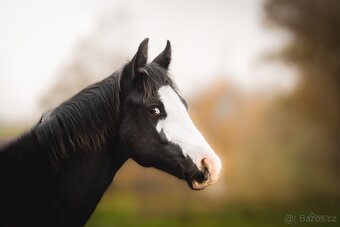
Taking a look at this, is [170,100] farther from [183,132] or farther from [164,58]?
[164,58]

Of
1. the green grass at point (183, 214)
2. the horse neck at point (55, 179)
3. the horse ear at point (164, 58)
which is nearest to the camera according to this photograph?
the horse neck at point (55, 179)

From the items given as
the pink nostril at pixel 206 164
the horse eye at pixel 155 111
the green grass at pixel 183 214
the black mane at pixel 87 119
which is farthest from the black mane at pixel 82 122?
the green grass at pixel 183 214

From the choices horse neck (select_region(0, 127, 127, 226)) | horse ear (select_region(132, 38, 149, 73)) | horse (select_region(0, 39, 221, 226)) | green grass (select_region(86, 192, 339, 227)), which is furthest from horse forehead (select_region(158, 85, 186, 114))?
green grass (select_region(86, 192, 339, 227))

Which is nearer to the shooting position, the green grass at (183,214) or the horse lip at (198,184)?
the horse lip at (198,184)

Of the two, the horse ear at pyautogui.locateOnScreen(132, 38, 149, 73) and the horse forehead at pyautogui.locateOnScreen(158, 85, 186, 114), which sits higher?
the horse ear at pyautogui.locateOnScreen(132, 38, 149, 73)

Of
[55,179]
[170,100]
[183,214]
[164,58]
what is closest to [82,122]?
[55,179]

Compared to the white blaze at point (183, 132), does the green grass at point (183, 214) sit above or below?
below

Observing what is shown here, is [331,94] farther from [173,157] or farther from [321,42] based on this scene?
[173,157]

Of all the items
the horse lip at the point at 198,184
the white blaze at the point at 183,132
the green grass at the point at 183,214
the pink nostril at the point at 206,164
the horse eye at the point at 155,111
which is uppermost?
the horse eye at the point at 155,111

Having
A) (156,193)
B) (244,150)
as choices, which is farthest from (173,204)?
(244,150)

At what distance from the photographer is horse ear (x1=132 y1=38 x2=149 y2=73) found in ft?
4.57

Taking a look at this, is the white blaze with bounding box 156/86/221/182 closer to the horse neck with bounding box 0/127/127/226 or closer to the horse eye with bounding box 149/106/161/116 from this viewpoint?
the horse eye with bounding box 149/106/161/116

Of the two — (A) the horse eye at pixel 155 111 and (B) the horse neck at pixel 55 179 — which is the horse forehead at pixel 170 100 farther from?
(B) the horse neck at pixel 55 179

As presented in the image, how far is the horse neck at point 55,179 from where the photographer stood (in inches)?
51.5
